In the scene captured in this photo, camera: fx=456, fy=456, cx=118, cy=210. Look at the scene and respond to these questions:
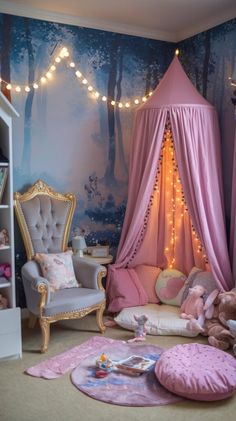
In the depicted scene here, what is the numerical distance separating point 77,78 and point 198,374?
9.50 ft

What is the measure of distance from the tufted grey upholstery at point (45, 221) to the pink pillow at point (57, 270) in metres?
0.18

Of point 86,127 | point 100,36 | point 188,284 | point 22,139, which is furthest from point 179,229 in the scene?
point 100,36

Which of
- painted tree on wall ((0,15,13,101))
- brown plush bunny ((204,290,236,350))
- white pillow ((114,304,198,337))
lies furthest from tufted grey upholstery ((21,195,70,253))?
brown plush bunny ((204,290,236,350))

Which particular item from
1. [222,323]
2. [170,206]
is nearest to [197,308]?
[222,323]

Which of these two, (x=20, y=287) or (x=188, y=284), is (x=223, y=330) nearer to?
(x=188, y=284)

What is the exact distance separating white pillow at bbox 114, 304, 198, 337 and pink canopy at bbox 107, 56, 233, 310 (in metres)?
0.35

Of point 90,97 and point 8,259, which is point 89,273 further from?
point 90,97

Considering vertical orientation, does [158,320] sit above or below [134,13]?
below

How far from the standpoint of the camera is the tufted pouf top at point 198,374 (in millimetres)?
2699

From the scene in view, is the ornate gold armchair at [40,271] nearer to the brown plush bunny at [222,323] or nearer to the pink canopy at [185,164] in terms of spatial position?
the pink canopy at [185,164]

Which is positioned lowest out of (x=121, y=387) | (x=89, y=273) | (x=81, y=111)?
(x=121, y=387)

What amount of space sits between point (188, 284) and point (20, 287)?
1.54 meters

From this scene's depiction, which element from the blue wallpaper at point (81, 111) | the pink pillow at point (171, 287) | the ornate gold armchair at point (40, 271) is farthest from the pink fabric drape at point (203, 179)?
the ornate gold armchair at point (40, 271)

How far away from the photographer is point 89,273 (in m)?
3.92
